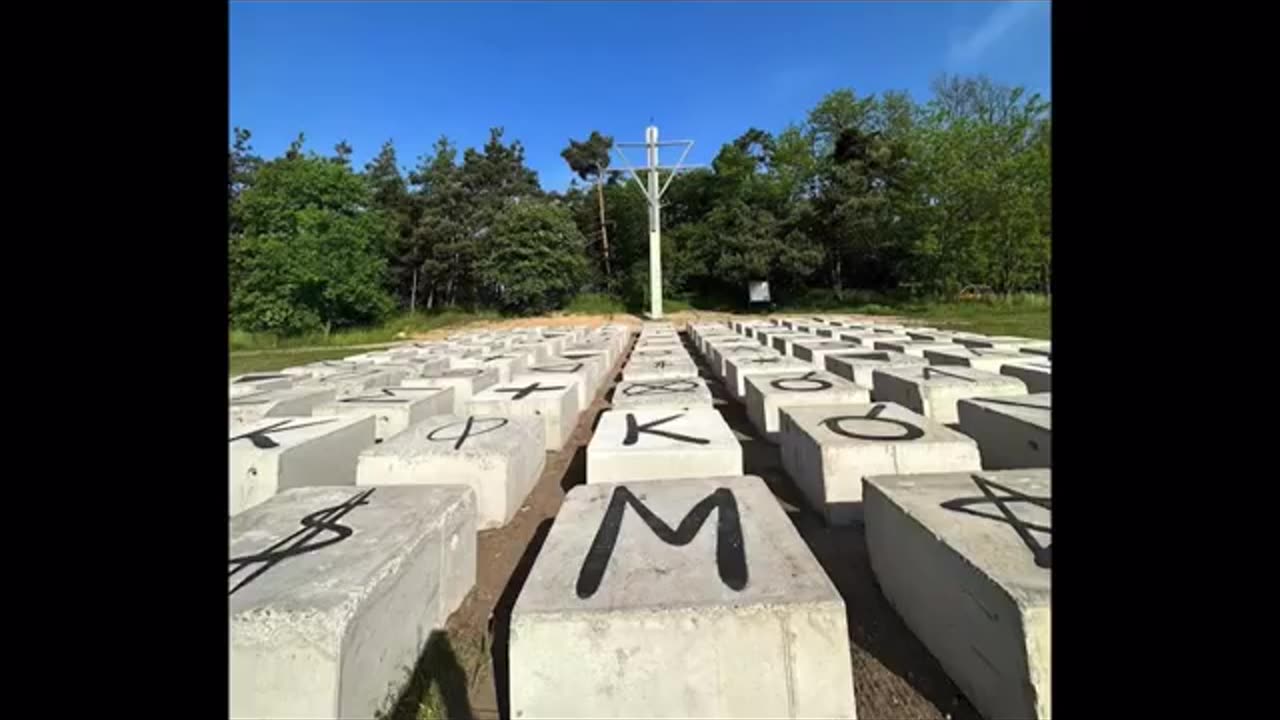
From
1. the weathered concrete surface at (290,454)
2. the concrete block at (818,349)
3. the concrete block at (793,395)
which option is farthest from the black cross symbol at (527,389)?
the concrete block at (818,349)

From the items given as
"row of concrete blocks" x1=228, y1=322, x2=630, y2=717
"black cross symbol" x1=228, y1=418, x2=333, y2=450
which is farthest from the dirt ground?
"black cross symbol" x1=228, y1=418, x2=333, y2=450

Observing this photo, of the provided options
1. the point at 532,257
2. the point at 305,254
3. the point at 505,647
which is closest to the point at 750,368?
the point at 505,647

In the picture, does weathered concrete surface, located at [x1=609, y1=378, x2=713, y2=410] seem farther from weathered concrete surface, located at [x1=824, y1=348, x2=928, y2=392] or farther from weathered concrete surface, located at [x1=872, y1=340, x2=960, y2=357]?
weathered concrete surface, located at [x1=872, y1=340, x2=960, y2=357]

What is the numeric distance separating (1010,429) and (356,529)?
411 cm

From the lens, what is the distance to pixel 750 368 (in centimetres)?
730

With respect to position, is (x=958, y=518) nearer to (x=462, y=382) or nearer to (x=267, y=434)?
(x=267, y=434)

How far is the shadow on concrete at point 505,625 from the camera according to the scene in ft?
7.13

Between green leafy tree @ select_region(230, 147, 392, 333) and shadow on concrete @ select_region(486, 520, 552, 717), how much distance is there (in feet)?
92.5
